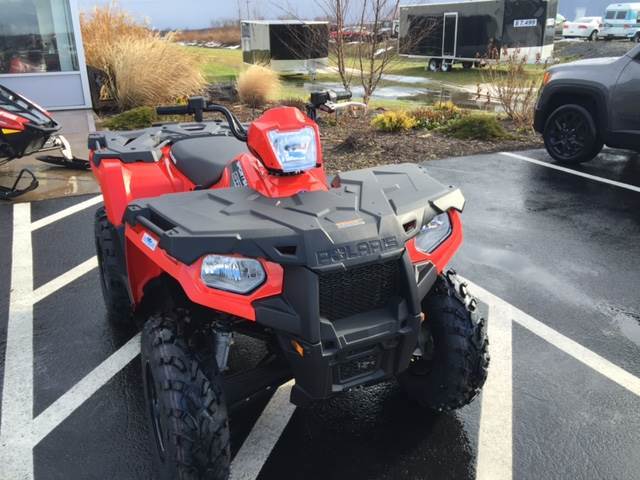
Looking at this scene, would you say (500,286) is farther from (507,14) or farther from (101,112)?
(507,14)

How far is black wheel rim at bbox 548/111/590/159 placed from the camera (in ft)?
25.0

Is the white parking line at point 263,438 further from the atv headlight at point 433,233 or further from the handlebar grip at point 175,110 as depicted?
the handlebar grip at point 175,110

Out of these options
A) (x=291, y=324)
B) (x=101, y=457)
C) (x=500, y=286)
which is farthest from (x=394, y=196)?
(x=500, y=286)

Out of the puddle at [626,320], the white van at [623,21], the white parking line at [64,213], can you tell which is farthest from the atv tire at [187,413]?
the white van at [623,21]

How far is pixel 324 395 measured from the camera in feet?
7.26

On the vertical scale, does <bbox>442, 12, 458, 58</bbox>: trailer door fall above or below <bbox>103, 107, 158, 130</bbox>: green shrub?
above

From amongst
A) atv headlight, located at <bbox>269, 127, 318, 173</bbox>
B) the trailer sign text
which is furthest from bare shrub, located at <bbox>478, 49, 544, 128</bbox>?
the trailer sign text

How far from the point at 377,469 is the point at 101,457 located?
1.25 m

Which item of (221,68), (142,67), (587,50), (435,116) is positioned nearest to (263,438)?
(435,116)

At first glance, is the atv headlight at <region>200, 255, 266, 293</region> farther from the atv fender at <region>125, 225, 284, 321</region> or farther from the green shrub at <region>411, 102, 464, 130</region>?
the green shrub at <region>411, 102, 464, 130</region>

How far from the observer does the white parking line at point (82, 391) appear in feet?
9.41

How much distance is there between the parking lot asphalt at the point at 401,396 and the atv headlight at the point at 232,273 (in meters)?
0.97

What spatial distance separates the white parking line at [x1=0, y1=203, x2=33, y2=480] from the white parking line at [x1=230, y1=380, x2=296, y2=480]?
3.00 feet

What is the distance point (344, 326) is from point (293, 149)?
31.9 inches
